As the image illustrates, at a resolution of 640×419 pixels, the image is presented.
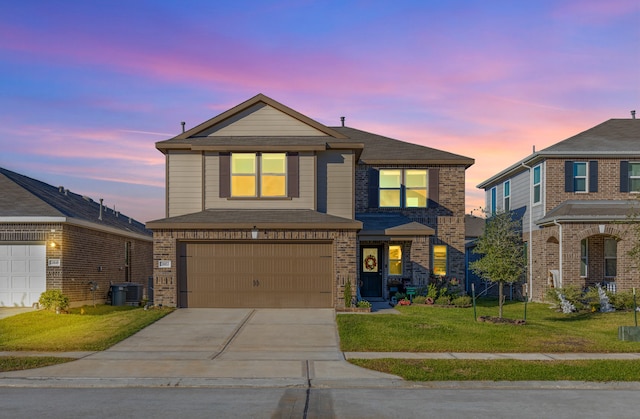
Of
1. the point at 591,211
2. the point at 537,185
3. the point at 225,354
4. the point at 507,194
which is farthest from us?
the point at 507,194

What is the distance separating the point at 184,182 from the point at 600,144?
17630 mm

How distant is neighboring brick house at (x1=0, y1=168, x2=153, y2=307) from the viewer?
70.1 feet

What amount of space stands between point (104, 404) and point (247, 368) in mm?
3438

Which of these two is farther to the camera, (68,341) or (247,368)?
(68,341)

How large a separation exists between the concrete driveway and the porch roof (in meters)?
4.95

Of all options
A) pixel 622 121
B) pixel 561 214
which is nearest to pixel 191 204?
pixel 561 214

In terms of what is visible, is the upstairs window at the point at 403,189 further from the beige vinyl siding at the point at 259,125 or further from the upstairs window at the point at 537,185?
the beige vinyl siding at the point at 259,125

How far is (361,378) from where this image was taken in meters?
11.4

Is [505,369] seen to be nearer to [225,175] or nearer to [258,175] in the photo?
[258,175]

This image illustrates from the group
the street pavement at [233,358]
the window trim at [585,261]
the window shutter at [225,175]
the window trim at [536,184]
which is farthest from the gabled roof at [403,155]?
the street pavement at [233,358]

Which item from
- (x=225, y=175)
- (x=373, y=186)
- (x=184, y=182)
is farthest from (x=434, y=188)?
(x=184, y=182)

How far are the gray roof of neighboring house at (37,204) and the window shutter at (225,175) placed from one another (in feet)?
17.8

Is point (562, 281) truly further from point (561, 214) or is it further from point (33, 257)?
point (33, 257)

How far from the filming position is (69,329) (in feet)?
55.5
